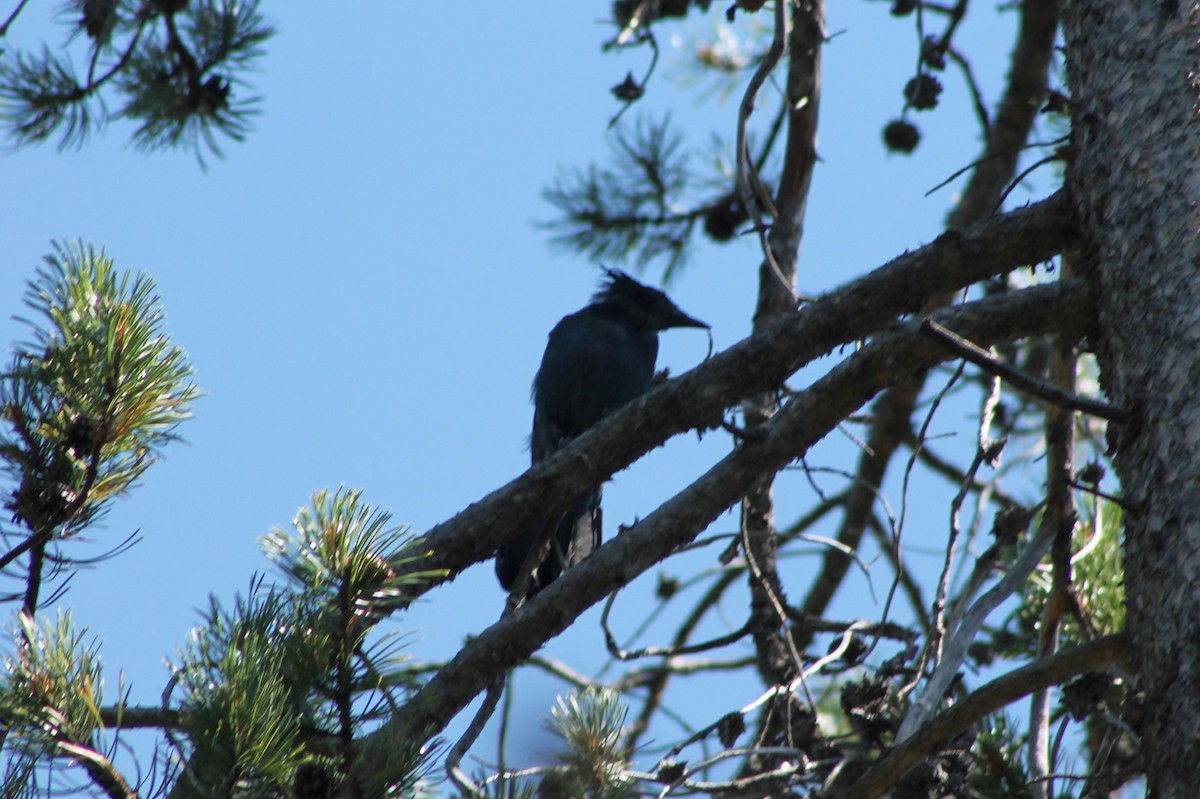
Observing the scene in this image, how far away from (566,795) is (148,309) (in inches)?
38.0

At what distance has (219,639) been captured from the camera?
170 cm

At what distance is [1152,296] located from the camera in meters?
2.37

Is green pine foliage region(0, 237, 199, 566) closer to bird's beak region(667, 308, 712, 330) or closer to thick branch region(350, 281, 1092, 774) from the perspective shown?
thick branch region(350, 281, 1092, 774)

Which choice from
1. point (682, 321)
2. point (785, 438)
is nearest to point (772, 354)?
point (785, 438)

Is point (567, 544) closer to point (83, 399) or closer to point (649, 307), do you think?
point (649, 307)

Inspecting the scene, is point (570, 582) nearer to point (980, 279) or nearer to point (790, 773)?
point (790, 773)

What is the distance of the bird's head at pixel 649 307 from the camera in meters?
5.96

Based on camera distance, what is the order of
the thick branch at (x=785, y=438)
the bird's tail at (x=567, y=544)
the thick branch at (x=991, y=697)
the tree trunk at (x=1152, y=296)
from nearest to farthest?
the tree trunk at (x=1152, y=296) → the thick branch at (x=991, y=697) → the thick branch at (x=785, y=438) → the bird's tail at (x=567, y=544)

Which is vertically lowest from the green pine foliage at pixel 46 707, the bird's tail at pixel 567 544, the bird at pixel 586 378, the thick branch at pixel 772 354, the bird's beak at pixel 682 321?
the green pine foliage at pixel 46 707

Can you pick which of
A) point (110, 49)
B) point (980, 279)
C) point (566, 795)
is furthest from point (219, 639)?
point (110, 49)

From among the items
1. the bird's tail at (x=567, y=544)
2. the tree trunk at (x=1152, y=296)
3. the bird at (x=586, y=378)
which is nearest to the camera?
the tree trunk at (x=1152, y=296)

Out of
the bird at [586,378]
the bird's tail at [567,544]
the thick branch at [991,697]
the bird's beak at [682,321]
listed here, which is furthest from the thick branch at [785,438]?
the bird's beak at [682,321]

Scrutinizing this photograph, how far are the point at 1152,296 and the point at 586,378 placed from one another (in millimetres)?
3237

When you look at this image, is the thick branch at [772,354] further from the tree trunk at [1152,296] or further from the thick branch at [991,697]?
the thick branch at [991,697]
